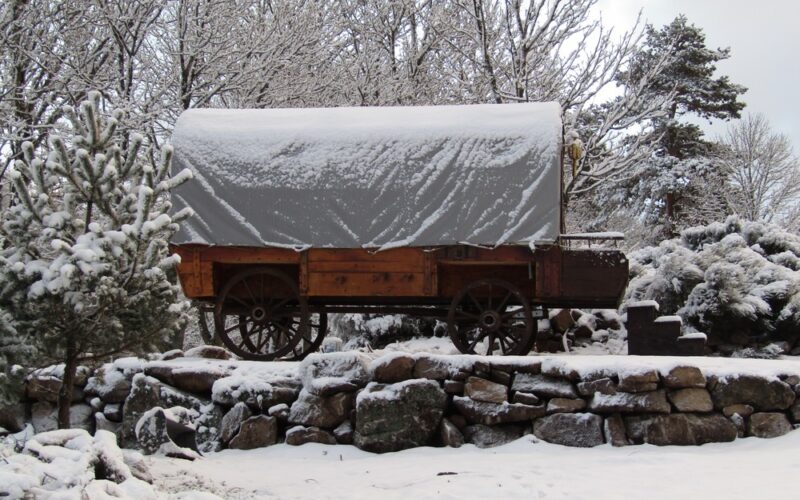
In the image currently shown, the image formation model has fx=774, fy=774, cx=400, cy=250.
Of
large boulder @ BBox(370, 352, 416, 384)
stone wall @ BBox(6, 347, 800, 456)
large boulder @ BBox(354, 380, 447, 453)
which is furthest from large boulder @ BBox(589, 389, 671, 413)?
large boulder @ BBox(370, 352, 416, 384)

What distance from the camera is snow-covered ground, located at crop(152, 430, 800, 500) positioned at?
14.9 feet

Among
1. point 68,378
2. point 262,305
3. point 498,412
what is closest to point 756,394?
point 498,412

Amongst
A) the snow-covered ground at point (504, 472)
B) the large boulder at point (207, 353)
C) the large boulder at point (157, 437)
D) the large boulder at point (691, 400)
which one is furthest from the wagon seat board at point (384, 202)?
the large boulder at point (157, 437)

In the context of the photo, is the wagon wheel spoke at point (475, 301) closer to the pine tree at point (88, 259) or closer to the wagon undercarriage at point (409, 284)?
the wagon undercarriage at point (409, 284)

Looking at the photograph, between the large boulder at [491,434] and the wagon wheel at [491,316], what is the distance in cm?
143

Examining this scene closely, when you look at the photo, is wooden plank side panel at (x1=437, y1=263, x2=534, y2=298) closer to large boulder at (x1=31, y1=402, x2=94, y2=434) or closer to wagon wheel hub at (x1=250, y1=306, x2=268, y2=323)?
wagon wheel hub at (x1=250, y1=306, x2=268, y2=323)

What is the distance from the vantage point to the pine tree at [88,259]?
4531 mm

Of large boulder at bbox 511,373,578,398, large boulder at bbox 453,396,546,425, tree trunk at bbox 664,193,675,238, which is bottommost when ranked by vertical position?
large boulder at bbox 453,396,546,425

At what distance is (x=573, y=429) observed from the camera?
18.6 ft

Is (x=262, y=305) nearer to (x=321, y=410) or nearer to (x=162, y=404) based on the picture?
(x=162, y=404)

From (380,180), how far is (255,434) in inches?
102

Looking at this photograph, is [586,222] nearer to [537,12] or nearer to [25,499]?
[537,12]

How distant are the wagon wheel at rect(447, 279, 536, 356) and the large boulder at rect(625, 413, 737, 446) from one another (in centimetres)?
174

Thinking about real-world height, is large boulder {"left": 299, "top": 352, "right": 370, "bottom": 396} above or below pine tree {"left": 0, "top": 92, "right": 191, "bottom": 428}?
below
